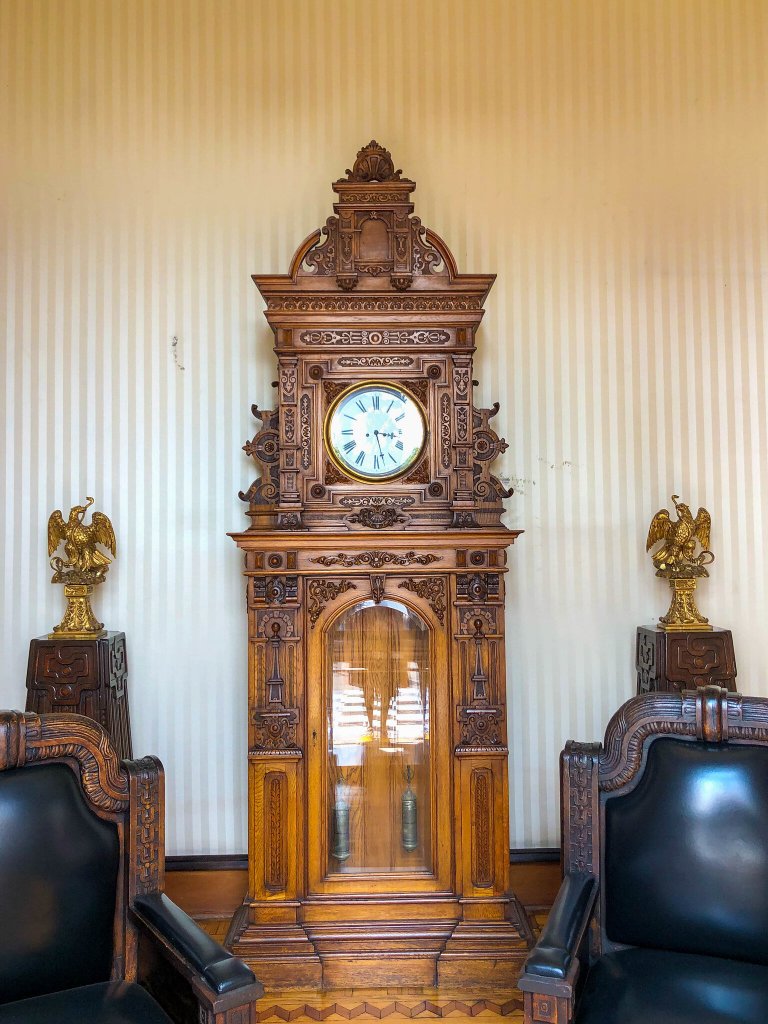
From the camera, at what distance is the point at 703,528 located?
9.77ft

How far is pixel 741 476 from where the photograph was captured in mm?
3217

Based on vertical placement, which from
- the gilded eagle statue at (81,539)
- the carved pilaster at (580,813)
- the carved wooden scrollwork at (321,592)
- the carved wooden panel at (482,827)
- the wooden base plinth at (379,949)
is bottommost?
the wooden base plinth at (379,949)

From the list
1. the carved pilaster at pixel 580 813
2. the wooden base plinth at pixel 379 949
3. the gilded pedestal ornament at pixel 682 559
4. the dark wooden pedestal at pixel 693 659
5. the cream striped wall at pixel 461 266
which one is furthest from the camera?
the cream striped wall at pixel 461 266

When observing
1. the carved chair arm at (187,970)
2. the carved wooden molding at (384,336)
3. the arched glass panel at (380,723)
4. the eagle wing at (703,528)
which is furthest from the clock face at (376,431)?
the carved chair arm at (187,970)

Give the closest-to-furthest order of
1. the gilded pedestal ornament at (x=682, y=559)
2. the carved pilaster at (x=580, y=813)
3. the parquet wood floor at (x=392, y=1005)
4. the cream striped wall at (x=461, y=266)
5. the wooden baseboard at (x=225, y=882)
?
1. the carved pilaster at (x=580, y=813)
2. the parquet wood floor at (x=392, y=1005)
3. the gilded pedestal ornament at (x=682, y=559)
4. the wooden baseboard at (x=225, y=882)
5. the cream striped wall at (x=461, y=266)

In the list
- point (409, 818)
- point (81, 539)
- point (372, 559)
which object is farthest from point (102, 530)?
point (409, 818)

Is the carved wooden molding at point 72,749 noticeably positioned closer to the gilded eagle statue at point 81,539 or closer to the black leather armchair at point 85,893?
the black leather armchair at point 85,893

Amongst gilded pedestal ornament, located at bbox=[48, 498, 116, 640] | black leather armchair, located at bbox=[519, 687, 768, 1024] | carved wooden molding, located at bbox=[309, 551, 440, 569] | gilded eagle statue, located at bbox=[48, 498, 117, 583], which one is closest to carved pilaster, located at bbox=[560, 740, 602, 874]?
black leather armchair, located at bbox=[519, 687, 768, 1024]

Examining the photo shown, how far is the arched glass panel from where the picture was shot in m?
2.62

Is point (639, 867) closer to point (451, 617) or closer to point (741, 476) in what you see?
point (451, 617)

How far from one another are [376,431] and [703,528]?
4.70 feet

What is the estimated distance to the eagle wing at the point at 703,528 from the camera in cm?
297

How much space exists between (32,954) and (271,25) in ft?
11.7

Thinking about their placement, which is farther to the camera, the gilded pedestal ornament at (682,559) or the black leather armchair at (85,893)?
the gilded pedestal ornament at (682,559)
